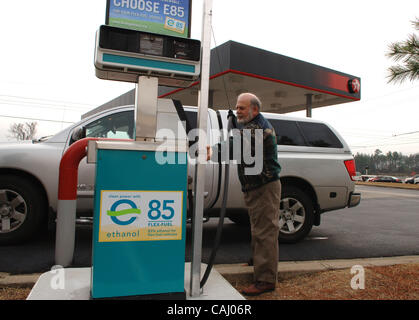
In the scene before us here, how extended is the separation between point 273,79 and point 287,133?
29.0 feet

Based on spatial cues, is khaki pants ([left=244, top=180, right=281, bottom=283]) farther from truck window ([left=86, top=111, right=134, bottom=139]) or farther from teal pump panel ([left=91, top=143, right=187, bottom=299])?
truck window ([left=86, top=111, right=134, bottom=139])

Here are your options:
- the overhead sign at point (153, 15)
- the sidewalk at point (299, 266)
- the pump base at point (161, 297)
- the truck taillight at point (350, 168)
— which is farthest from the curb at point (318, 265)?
the overhead sign at point (153, 15)

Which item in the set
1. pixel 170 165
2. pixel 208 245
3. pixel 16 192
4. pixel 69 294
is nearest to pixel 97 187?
pixel 170 165

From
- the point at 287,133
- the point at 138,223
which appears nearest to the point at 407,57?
the point at 287,133

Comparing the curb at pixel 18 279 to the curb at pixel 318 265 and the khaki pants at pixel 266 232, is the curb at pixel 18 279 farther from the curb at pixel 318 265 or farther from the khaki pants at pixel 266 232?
the khaki pants at pixel 266 232

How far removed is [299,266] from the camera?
11.7 feet

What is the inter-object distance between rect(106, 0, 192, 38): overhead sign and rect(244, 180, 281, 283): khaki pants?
153cm

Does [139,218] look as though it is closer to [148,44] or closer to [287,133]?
[148,44]

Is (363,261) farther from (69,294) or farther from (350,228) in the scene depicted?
(69,294)

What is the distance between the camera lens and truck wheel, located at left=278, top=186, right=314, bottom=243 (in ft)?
15.1

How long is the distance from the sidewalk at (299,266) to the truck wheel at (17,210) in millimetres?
1020

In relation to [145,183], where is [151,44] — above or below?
above

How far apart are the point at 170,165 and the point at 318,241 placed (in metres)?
3.62

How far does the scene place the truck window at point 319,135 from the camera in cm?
510
